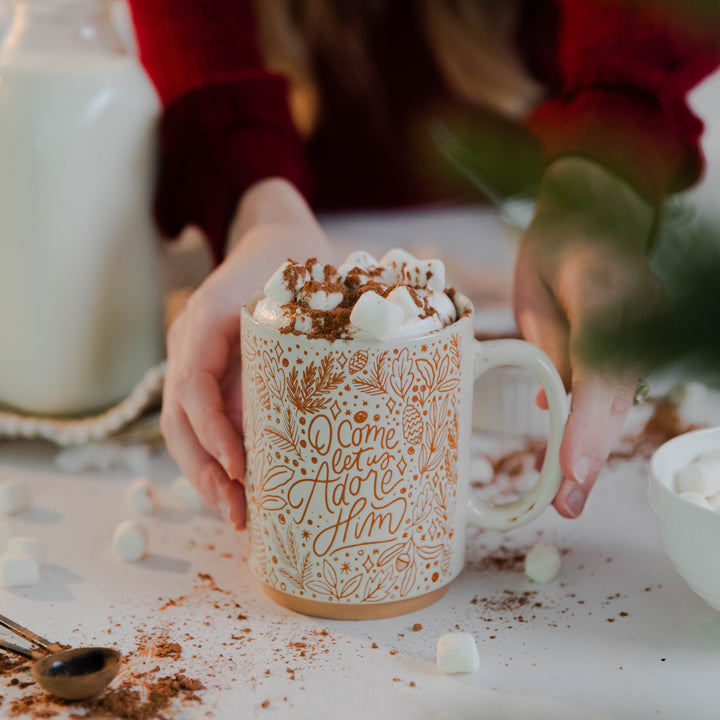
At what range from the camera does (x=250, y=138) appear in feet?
3.29

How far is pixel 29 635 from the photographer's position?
0.57 metres

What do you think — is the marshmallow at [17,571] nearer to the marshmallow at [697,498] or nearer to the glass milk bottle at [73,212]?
the glass milk bottle at [73,212]

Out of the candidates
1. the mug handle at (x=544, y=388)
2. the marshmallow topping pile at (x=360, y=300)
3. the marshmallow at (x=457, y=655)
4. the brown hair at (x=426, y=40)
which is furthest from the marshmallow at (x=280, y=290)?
the brown hair at (x=426, y=40)

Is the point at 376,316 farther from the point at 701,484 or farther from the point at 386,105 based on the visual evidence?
the point at 386,105

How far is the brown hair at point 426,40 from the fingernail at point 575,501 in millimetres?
877

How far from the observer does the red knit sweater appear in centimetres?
23

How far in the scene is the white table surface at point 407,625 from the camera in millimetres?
528

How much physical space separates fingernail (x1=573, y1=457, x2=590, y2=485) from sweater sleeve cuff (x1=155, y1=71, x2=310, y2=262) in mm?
527

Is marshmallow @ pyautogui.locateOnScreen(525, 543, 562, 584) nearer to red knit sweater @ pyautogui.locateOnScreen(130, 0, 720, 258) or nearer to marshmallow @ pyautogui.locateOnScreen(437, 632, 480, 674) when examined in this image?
marshmallow @ pyautogui.locateOnScreen(437, 632, 480, 674)

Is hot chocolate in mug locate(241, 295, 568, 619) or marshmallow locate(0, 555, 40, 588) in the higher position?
Result: hot chocolate in mug locate(241, 295, 568, 619)

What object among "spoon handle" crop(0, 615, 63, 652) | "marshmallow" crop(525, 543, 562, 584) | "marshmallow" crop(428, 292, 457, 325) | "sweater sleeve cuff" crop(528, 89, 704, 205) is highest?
"sweater sleeve cuff" crop(528, 89, 704, 205)

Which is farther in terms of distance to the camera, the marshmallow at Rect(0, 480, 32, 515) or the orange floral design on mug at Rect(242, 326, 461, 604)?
the marshmallow at Rect(0, 480, 32, 515)

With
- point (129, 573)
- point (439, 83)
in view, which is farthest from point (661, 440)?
point (439, 83)

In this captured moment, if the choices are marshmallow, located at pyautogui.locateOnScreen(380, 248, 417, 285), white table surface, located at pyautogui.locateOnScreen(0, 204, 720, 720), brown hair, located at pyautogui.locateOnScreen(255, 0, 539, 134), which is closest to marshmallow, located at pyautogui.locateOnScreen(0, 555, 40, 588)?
white table surface, located at pyautogui.locateOnScreen(0, 204, 720, 720)
